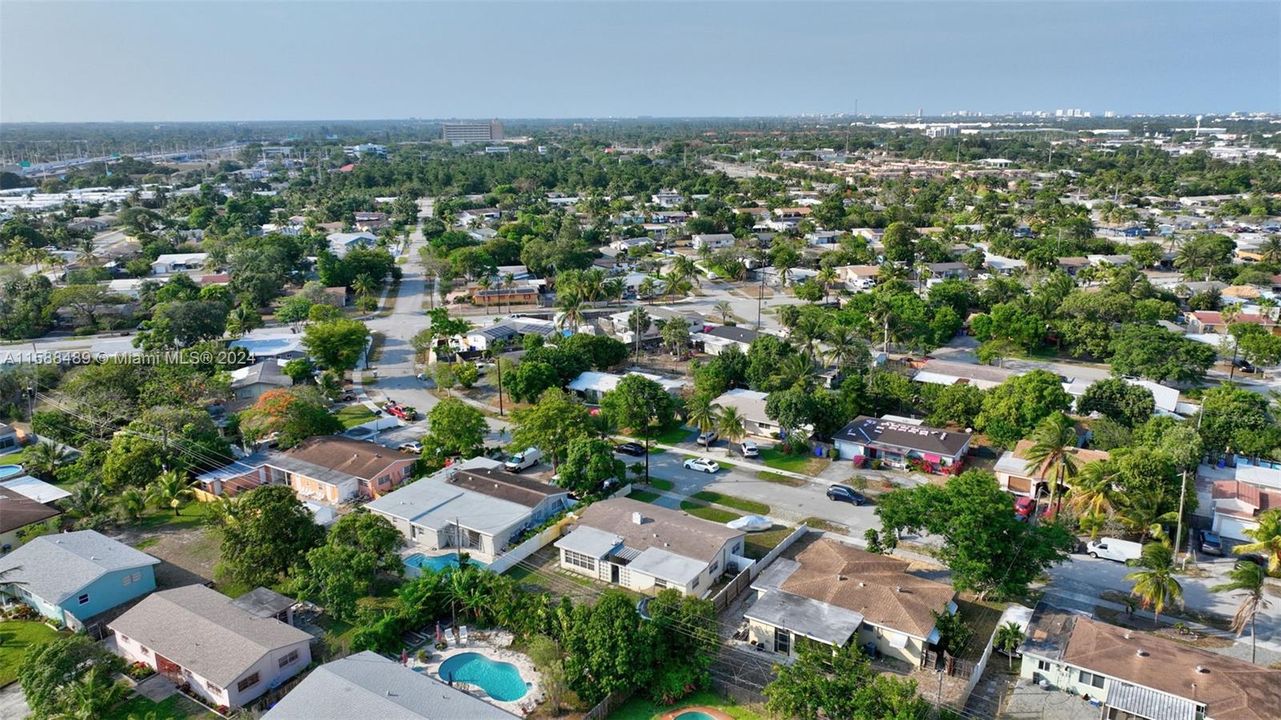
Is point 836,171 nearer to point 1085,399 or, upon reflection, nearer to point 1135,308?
point 1135,308

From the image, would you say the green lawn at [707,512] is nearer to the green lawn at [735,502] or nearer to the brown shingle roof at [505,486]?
Answer: the green lawn at [735,502]

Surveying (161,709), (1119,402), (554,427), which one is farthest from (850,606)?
(1119,402)

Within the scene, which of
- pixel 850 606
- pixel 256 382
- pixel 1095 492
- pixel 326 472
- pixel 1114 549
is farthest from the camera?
pixel 256 382

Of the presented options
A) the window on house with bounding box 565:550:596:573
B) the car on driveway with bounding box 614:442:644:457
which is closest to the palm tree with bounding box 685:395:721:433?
the car on driveway with bounding box 614:442:644:457

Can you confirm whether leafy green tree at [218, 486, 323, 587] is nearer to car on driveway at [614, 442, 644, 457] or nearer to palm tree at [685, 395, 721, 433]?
car on driveway at [614, 442, 644, 457]

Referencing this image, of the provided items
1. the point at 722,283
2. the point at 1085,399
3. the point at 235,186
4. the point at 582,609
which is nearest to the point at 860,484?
the point at 1085,399

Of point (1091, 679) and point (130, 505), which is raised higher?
point (130, 505)

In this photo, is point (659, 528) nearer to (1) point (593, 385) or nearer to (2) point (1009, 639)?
(2) point (1009, 639)
